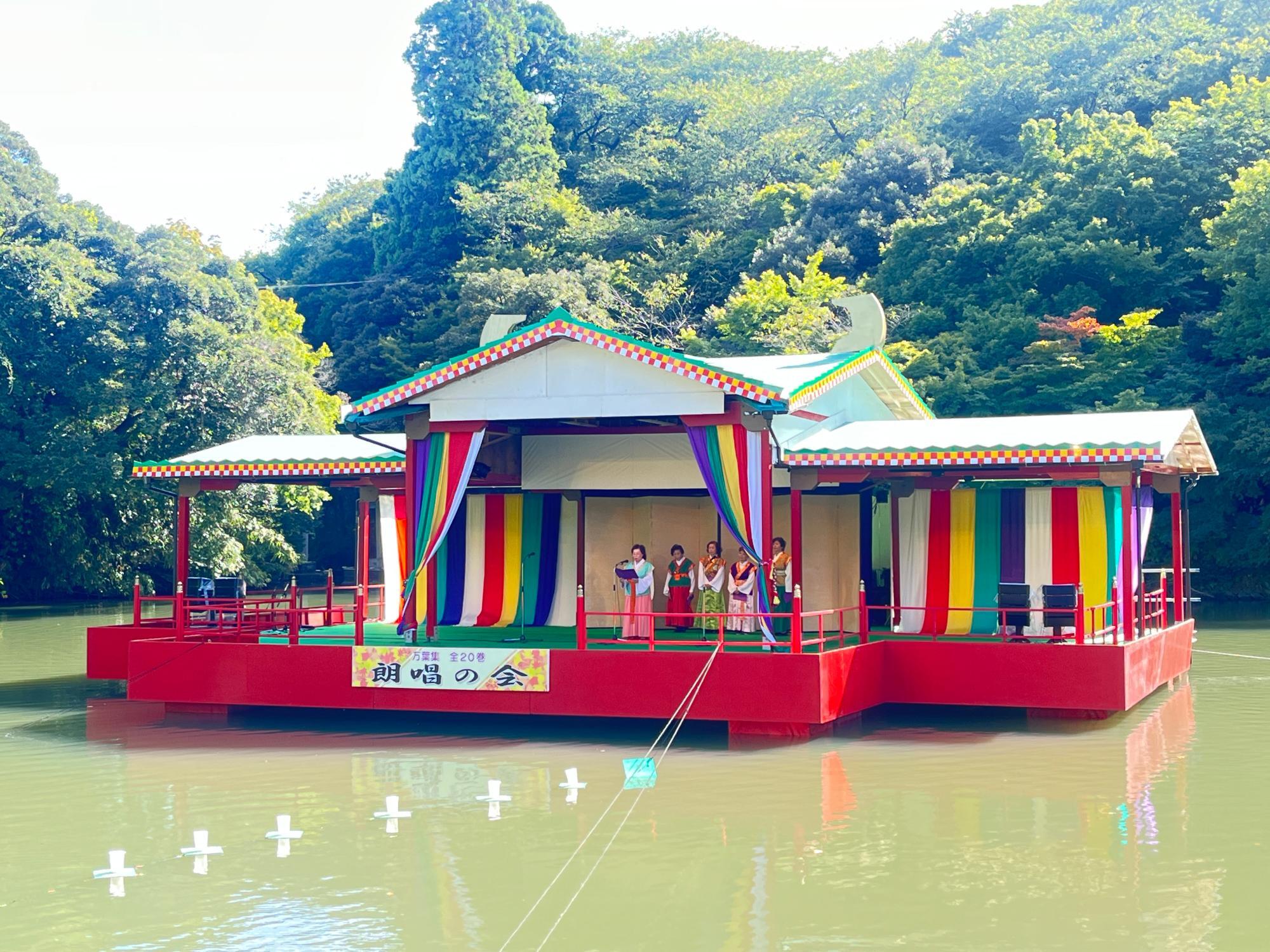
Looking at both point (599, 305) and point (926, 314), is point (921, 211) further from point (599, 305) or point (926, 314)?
point (599, 305)

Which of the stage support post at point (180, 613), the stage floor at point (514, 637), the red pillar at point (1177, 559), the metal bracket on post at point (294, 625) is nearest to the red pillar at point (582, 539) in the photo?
the stage floor at point (514, 637)

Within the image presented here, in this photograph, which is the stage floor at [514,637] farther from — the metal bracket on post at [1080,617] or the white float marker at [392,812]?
the white float marker at [392,812]

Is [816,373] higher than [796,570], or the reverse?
[816,373]

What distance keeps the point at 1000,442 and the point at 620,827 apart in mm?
7824

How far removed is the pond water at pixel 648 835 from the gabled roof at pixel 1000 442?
126 inches

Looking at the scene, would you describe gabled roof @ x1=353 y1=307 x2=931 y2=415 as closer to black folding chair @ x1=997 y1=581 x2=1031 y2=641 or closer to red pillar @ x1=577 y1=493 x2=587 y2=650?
red pillar @ x1=577 y1=493 x2=587 y2=650

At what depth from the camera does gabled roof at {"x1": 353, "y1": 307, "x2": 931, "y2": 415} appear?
17.0 meters

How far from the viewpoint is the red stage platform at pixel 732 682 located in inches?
643

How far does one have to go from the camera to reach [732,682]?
16375 millimetres

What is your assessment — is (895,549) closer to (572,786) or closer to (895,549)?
(895,549)

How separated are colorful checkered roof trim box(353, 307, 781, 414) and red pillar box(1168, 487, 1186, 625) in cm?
851

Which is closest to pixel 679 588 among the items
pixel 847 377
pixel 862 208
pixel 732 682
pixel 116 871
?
pixel 732 682

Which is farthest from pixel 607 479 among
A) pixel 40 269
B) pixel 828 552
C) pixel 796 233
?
pixel 796 233

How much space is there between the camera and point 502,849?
37.6ft
